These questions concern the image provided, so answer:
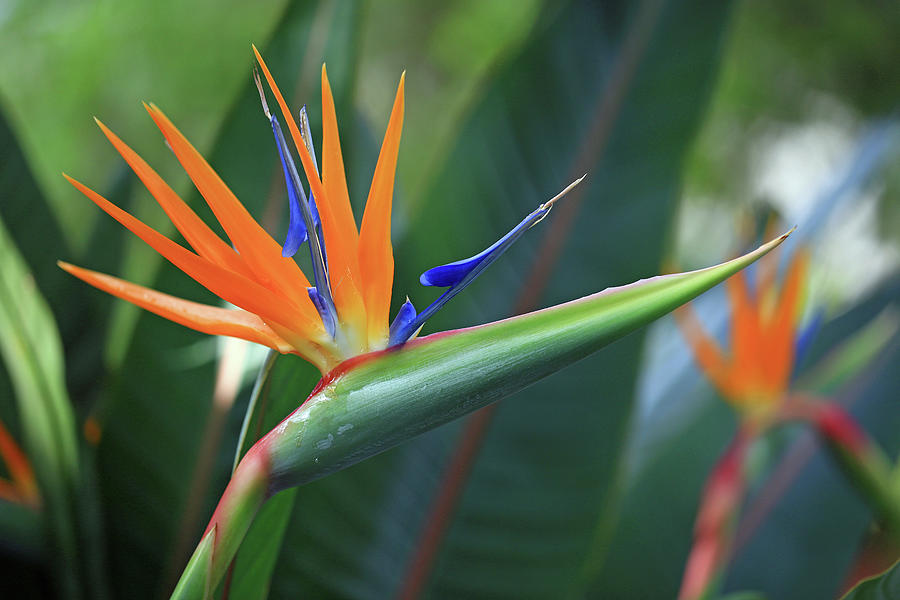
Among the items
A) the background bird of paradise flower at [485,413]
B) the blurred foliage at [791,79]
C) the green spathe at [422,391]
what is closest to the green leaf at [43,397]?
the background bird of paradise flower at [485,413]

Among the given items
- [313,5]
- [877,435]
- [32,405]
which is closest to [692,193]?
[877,435]

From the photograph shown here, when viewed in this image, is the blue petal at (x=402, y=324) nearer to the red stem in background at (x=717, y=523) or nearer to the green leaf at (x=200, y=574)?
the green leaf at (x=200, y=574)

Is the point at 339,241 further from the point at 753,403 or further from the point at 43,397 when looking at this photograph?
the point at 753,403

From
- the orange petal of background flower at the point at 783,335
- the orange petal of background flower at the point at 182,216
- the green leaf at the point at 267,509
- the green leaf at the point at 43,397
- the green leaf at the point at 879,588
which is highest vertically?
the green leaf at the point at 43,397

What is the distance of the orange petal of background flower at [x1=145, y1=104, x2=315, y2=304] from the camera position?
8.7 inches

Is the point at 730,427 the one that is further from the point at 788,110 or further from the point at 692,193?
the point at 788,110

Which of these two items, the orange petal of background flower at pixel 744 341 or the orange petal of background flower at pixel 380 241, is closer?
the orange petal of background flower at pixel 380 241

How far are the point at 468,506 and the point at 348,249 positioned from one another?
0.29 metres

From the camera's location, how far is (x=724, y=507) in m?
0.45

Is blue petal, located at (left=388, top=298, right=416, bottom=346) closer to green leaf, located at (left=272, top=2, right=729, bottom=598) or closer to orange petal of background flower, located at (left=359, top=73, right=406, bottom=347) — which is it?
orange petal of background flower, located at (left=359, top=73, right=406, bottom=347)

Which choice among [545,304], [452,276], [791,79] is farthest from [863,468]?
[791,79]

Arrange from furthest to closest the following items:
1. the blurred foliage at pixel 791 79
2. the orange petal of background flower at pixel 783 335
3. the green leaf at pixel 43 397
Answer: the blurred foliage at pixel 791 79
the orange petal of background flower at pixel 783 335
the green leaf at pixel 43 397

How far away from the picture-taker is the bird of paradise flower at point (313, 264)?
0.23 m

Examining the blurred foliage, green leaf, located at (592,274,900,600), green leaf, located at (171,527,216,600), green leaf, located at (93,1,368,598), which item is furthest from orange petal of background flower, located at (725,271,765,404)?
the blurred foliage
